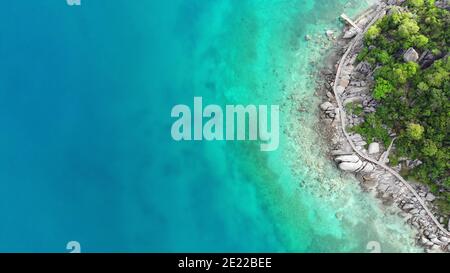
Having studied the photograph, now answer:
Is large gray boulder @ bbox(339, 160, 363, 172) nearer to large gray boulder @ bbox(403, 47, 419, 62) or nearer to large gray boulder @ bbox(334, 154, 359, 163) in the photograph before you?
large gray boulder @ bbox(334, 154, 359, 163)

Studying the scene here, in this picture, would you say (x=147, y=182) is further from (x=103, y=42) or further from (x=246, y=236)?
(x=103, y=42)

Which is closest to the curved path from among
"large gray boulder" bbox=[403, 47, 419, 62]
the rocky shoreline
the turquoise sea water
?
the rocky shoreline

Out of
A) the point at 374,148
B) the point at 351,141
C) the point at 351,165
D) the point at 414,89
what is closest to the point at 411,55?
the point at 414,89
